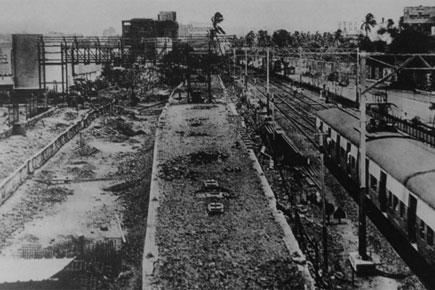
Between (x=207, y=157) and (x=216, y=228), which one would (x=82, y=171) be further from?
(x=216, y=228)

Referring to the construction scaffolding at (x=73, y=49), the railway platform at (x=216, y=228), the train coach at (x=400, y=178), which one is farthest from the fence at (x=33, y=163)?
the construction scaffolding at (x=73, y=49)

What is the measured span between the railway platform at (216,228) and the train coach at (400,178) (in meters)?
2.94

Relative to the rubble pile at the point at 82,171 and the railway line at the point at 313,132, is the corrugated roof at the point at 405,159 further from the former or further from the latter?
the rubble pile at the point at 82,171

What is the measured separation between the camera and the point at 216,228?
17641 millimetres

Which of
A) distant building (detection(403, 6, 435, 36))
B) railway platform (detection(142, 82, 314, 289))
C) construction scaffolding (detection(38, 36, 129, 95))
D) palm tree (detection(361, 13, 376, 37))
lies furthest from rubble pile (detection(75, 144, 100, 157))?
palm tree (detection(361, 13, 376, 37))

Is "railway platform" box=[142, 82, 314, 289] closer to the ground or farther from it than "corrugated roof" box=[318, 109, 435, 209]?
closer to the ground

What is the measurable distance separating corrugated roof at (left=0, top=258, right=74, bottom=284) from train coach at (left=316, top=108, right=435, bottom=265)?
920 centimetres

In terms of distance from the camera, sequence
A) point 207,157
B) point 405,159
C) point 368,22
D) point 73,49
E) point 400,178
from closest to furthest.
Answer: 1. point 400,178
2. point 405,159
3. point 207,157
4. point 73,49
5. point 368,22

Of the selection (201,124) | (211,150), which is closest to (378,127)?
(211,150)

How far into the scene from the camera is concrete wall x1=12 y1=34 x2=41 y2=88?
192ft

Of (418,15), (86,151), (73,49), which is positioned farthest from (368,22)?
(86,151)

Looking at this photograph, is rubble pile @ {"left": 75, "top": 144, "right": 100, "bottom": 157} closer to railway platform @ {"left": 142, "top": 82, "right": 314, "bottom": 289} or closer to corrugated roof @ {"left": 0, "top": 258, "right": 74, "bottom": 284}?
railway platform @ {"left": 142, "top": 82, "right": 314, "bottom": 289}

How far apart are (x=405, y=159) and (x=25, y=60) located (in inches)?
2054

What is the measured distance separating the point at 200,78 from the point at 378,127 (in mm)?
55963
